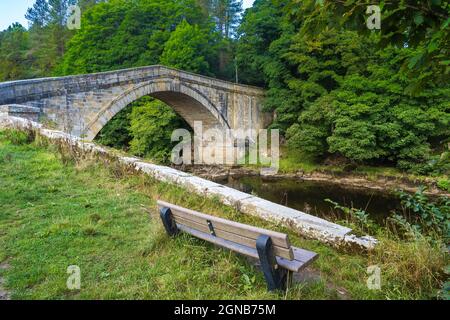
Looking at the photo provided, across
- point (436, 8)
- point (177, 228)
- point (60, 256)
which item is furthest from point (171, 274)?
point (436, 8)

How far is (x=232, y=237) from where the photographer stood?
2.25 m

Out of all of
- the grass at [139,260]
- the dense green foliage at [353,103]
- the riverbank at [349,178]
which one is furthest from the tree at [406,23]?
the dense green foliage at [353,103]

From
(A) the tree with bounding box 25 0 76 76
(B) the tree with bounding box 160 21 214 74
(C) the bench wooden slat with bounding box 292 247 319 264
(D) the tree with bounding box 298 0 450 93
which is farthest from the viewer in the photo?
(A) the tree with bounding box 25 0 76 76

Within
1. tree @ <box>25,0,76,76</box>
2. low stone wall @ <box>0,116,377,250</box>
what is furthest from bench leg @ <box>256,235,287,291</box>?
tree @ <box>25,0,76,76</box>

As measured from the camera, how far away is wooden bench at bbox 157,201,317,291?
1.95 m

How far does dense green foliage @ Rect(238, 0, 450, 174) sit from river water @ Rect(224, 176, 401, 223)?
1.74 m

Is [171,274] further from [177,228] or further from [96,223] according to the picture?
[96,223]

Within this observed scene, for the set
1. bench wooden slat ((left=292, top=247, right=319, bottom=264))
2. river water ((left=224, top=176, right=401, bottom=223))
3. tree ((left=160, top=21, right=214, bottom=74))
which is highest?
tree ((left=160, top=21, right=214, bottom=74))

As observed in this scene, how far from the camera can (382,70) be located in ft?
44.8

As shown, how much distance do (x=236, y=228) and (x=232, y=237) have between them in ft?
0.43

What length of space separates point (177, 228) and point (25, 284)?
1217 mm

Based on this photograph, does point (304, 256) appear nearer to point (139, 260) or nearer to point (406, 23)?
point (139, 260)

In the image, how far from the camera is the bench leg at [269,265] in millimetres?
1953

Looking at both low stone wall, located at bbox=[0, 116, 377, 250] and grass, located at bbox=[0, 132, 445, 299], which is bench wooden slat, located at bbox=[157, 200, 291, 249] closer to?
grass, located at bbox=[0, 132, 445, 299]
